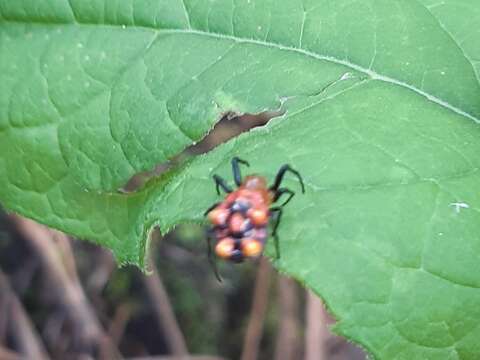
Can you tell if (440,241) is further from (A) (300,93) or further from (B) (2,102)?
(B) (2,102)

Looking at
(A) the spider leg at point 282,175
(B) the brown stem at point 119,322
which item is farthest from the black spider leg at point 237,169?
(B) the brown stem at point 119,322

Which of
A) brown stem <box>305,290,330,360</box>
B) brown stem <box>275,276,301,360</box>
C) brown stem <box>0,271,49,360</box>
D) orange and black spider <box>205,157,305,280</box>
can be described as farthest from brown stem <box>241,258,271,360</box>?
orange and black spider <box>205,157,305,280</box>

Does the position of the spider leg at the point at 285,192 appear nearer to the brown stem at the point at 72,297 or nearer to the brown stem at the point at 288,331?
the brown stem at the point at 72,297

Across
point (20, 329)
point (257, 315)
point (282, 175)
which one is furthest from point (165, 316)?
point (282, 175)

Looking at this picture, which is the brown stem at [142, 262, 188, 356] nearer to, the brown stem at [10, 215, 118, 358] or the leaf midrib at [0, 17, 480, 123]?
the brown stem at [10, 215, 118, 358]

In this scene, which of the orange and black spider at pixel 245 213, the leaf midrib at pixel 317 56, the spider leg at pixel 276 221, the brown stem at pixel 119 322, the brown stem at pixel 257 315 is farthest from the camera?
the brown stem at pixel 257 315

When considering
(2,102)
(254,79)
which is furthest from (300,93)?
(2,102)
